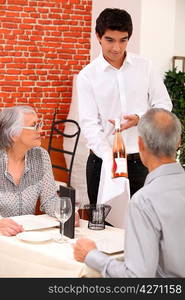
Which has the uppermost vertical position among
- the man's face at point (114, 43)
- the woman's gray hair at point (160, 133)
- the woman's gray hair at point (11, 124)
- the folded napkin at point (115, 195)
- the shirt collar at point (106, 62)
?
the man's face at point (114, 43)

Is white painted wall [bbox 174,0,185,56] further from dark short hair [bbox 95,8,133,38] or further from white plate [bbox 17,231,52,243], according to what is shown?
white plate [bbox 17,231,52,243]

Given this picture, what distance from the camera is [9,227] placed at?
2.69m

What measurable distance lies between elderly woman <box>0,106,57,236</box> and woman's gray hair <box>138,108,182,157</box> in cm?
114

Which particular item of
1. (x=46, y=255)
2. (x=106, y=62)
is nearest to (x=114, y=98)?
(x=106, y=62)

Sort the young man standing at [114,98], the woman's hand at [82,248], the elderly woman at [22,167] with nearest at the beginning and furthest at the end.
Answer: the woman's hand at [82,248], the elderly woman at [22,167], the young man standing at [114,98]

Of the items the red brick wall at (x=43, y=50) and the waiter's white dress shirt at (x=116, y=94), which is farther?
the red brick wall at (x=43, y=50)

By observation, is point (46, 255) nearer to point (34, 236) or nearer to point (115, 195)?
point (34, 236)

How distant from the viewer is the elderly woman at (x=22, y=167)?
3.18m

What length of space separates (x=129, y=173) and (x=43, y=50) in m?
3.22

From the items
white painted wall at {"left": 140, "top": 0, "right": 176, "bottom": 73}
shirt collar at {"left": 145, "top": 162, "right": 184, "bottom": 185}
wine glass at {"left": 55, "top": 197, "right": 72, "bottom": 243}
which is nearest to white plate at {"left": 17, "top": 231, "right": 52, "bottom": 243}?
wine glass at {"left": 55, "top": 197, "right": 72, "bottom": 243}

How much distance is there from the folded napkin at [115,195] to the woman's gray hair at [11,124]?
530mm

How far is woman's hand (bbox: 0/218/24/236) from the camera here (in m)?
2.67

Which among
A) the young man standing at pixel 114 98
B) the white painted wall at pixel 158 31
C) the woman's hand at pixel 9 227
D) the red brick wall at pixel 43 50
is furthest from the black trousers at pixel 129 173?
the red brick wall at pixel 43 50

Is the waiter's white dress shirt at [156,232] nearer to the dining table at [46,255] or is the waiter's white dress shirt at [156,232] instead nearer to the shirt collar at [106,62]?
the dining table at [46,255]
